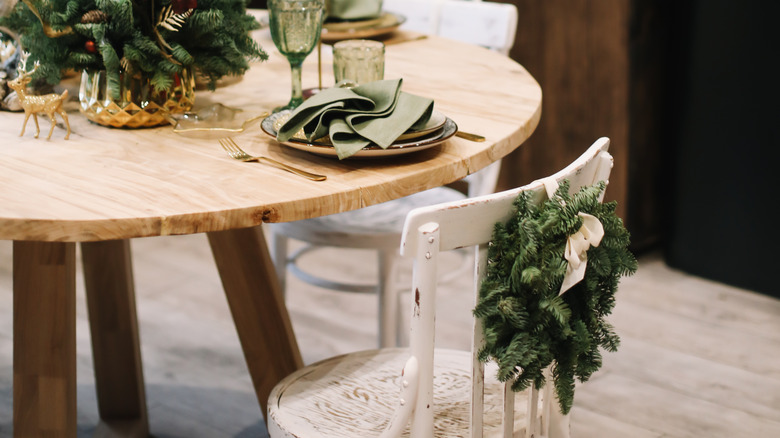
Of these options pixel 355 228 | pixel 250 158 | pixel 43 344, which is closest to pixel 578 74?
pixel 355 228

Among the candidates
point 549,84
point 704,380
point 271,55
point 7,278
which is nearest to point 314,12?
point 271,55

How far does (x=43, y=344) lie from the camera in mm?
1264

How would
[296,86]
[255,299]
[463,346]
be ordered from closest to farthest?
[296,86]
[255,299]
[463,346]

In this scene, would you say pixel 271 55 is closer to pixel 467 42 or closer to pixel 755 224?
pixel 467 42

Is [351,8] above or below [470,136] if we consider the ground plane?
above

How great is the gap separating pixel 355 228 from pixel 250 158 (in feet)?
1.97

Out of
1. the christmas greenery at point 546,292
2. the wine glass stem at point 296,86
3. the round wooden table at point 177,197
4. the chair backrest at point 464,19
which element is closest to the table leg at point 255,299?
the round wooden table at point 177,197

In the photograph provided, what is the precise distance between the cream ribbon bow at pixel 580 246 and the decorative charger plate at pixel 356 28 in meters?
1.00

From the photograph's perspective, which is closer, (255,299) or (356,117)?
(356,117)

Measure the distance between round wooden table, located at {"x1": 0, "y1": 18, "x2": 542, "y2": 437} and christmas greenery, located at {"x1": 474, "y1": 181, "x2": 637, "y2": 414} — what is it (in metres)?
0.22

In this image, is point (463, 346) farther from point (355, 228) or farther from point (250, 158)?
point (250, 158)

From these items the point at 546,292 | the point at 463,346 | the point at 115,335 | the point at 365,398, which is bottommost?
the point at 463,346

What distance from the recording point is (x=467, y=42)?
6.35ft

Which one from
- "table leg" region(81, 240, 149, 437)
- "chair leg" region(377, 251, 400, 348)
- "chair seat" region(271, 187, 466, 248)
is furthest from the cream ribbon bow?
"table leg" region(81, 240, 149, 437)
